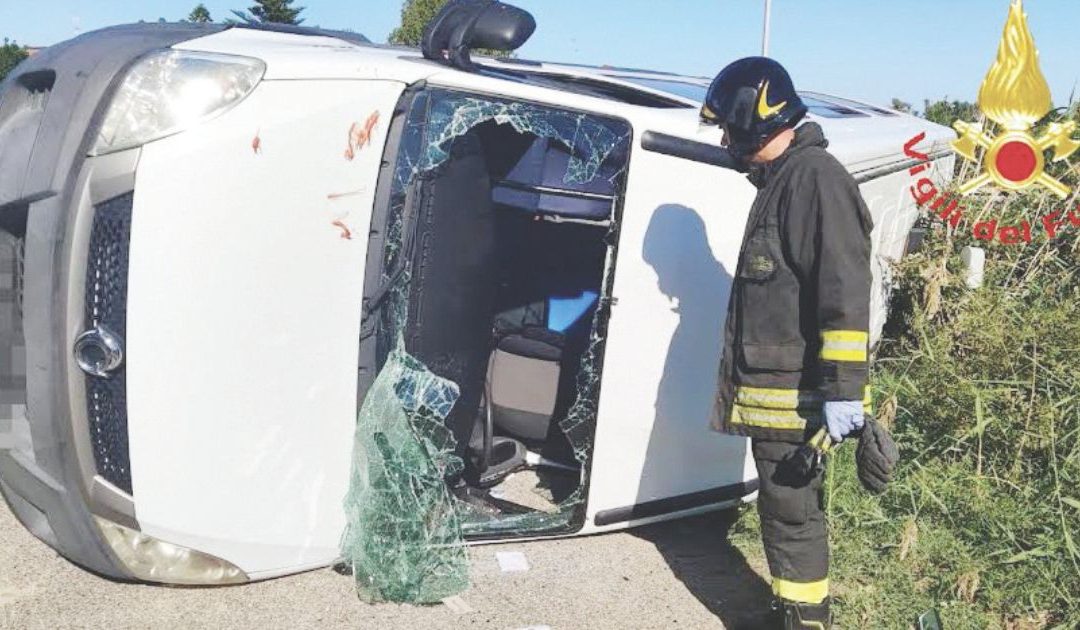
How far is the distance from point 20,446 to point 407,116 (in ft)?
4.69

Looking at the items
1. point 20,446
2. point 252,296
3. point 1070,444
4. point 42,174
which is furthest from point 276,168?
point 1070,444

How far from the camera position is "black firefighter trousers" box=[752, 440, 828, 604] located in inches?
108

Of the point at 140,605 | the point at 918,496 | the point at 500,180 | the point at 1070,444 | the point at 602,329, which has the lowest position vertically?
the point at 140,605

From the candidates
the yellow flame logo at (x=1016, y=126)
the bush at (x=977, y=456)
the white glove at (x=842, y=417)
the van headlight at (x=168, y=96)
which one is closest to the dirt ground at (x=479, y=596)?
the bush at (x=977, y=456)

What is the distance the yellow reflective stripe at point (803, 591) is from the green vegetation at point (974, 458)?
26 centimetres

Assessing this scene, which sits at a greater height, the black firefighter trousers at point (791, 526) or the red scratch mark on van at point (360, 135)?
the red scratch mark on van at point (360, 135)

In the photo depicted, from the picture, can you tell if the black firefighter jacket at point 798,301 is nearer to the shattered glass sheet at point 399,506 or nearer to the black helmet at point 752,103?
the black helmet at point 752,103

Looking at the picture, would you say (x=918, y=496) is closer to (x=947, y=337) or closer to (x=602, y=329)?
(x=947, y=337)

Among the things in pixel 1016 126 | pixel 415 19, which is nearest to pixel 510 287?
pixel 1016 126

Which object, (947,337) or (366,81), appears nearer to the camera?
(366,81)

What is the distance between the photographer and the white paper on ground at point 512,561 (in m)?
3.21

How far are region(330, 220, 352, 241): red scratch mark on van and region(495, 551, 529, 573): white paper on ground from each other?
122 cm

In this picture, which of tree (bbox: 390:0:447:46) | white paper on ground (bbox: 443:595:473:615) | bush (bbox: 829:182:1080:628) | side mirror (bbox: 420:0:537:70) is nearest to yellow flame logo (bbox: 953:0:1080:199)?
bush (bbox: 829:182:1080:628)

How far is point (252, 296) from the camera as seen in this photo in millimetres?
2596
